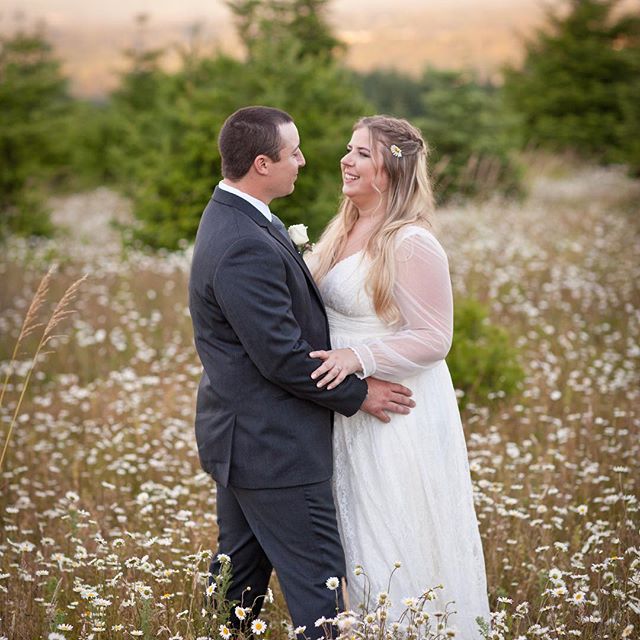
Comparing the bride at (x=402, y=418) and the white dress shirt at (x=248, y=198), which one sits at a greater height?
the white dress shirt at (x=248, y=198)

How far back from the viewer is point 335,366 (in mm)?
3049

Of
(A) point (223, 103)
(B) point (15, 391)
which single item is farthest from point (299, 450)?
(A) point (223, 103)

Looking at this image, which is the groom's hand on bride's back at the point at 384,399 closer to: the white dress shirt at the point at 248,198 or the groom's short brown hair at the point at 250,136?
the white dress shirt at the point at 248,198

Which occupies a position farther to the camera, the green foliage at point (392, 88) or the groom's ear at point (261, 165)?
the green foliage at point (392, 88)

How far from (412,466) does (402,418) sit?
207 mm

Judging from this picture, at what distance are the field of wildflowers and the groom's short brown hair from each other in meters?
1.71

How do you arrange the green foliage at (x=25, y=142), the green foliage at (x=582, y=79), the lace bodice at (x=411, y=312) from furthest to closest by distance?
the green foliage at (x=582, y=79), the green foliage at (x=25, y=142), the lace bodice at (x=411, y=312)

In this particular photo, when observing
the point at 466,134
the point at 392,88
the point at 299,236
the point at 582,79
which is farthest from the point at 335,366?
the point at 392,88

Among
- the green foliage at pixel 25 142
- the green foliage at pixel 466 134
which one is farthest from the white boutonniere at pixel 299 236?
the green foliage at pixel 466 134

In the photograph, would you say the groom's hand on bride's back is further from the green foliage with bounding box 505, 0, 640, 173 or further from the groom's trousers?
the green foliage with bounding box 505, 0, 640, 173

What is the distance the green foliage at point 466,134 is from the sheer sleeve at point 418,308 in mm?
14554

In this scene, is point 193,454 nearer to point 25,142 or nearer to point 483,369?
point 483,369

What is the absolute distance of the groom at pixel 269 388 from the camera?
2.94 m

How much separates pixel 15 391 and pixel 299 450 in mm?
5439
